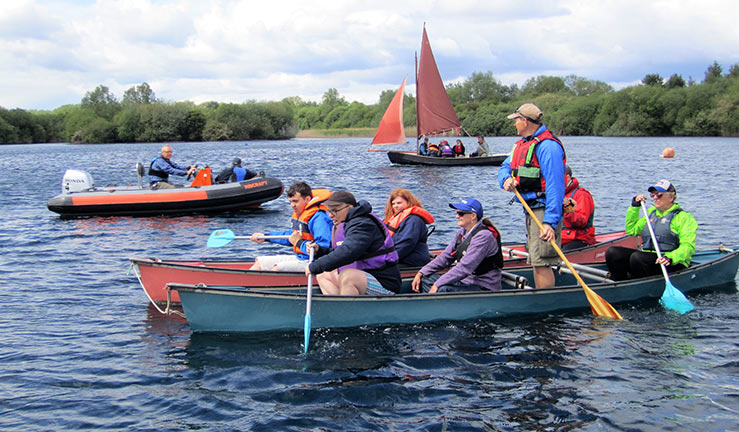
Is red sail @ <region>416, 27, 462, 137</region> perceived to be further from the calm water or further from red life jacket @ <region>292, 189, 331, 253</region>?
red life jacket @ <region>292, 189, 331, 253</region>

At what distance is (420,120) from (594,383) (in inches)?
1282

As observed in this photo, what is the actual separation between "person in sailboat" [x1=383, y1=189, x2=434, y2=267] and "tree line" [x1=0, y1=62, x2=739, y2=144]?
69239 millimetres

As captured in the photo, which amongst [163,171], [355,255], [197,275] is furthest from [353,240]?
[163,171]

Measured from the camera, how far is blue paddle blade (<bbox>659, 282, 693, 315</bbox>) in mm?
Answer: 7699

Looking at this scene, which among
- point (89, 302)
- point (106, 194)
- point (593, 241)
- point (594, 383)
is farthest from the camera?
point (106, 194)

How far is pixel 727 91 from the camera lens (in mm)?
71438

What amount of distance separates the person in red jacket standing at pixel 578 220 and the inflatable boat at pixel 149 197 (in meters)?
9.93

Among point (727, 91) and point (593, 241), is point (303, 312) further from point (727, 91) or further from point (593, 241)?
point (727, 91)

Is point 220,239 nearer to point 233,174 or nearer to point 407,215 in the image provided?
point 407,215

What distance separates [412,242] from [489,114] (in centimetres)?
9152

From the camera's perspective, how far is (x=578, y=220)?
30.7ft

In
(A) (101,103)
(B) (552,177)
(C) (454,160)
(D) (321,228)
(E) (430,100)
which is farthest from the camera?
(A) (101,103)

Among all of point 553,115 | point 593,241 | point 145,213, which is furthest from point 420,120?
point 553,115

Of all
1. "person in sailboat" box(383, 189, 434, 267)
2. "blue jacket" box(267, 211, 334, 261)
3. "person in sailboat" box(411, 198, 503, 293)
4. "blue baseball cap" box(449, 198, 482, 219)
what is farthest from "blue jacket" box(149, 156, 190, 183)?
"blue baseball cap" box(449, 198, 482, 219)
